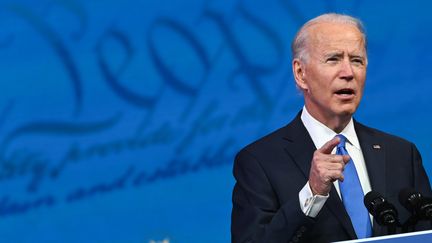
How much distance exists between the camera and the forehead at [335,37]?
2.36 meters

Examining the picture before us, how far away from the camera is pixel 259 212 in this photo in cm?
218

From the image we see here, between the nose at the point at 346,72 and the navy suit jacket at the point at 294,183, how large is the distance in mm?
189

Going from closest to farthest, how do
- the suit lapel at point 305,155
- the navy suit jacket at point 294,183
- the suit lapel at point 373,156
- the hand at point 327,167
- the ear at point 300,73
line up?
the hand at point 327,167, the navy suit jacket at point 294,183, the suit lapel at point 305,155, the suit lapel at point 373,156, the ear at point 300,73

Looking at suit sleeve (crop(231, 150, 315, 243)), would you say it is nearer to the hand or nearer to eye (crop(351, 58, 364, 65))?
the hand

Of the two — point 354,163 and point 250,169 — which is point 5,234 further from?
point 354,163

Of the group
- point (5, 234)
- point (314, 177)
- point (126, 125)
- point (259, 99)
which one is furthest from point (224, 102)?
point (314, 177)

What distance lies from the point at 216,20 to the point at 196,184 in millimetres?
617

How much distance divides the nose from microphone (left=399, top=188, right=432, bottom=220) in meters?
0.36

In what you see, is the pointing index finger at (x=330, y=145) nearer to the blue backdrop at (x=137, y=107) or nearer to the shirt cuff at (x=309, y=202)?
the shirt cuff at (x=309, y=202)

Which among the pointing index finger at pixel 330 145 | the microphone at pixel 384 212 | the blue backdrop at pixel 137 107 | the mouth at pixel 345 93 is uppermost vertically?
the blue backdrop at pixel 137 107

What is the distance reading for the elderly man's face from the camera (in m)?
2.33

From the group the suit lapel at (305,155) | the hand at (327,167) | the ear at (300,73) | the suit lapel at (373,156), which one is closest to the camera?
the hand at (327,167)

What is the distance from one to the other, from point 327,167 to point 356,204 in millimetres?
290

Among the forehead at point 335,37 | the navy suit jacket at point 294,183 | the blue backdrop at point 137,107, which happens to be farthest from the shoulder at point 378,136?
the blue backdrop at point 137,107
